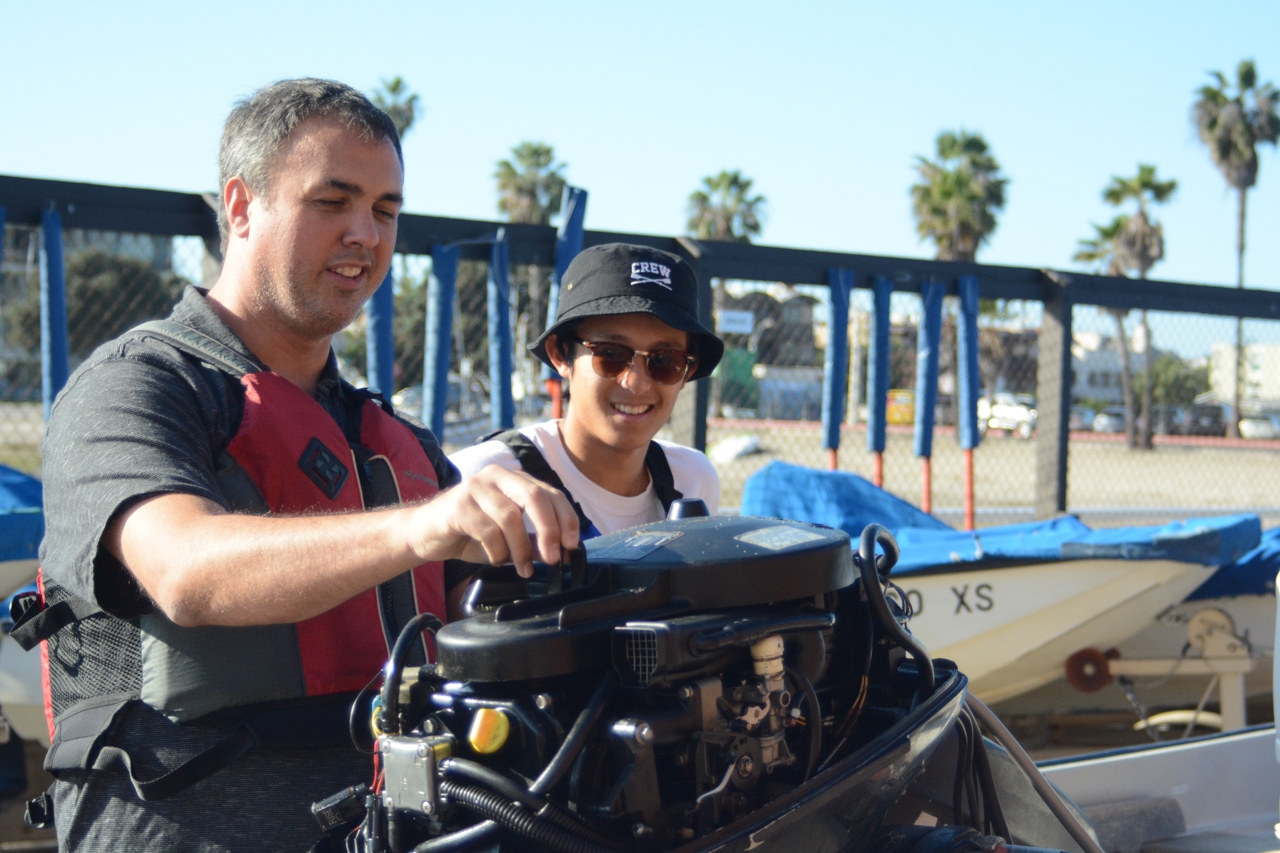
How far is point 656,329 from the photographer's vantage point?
254 cm

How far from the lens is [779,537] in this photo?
1.43m

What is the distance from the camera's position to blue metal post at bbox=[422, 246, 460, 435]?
4691 millimetres

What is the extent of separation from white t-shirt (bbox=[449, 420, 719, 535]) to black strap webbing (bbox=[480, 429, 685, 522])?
0.02 metres

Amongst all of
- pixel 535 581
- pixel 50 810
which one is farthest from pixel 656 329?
pixel 50 810

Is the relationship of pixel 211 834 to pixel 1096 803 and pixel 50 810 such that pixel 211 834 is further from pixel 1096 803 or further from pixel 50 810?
pixel 1096 803

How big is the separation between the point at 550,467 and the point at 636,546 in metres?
1.23

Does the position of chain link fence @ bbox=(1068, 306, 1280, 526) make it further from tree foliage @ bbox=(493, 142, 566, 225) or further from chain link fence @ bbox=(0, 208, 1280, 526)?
tree foliage @ bbox=(493, 142, 566, 225)

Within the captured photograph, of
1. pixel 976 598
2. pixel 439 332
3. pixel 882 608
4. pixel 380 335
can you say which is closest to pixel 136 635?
pixel 882 608

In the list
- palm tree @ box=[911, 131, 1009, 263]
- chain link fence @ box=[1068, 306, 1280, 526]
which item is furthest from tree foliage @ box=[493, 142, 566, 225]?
chain link fence @ box=[1068, 306, 1280, 526]

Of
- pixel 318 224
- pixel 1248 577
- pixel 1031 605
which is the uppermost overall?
pixel 318 224

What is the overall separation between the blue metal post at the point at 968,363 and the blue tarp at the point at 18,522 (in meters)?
4.16

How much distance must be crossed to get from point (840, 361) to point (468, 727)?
4.48m

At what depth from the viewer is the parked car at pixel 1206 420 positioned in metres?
11.7

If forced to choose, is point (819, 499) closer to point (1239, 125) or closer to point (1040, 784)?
point (1040, 784)
